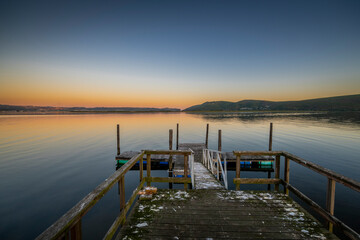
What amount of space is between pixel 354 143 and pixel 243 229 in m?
30.1

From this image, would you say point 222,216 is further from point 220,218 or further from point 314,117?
point 314,117

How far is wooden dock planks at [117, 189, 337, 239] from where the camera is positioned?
311 centimetres

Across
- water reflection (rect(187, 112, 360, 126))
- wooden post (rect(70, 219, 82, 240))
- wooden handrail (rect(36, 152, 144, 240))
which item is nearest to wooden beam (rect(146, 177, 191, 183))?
wooden handrail (rect(36, 152, 144, 240))

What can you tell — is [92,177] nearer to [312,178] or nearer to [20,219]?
[20,219]

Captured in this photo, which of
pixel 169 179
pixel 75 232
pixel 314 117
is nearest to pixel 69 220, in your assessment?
pixel 75 232

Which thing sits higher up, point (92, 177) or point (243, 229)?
point (243, 229)

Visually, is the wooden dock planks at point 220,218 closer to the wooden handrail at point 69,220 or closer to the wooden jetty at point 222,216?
the wooden jetty at point 222,216

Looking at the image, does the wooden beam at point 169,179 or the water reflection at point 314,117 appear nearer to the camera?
the wooden beam at point 169,179

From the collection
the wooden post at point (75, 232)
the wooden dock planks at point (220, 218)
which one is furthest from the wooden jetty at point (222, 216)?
the wooden post at point (75, 232)

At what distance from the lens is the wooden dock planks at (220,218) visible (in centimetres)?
311

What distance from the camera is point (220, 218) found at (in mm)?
3605

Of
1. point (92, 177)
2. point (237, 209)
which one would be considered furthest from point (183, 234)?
point (92, 177)

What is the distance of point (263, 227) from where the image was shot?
130 inches

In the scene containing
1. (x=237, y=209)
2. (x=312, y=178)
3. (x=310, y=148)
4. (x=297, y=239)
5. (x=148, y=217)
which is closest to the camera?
(x=297, y=239)
